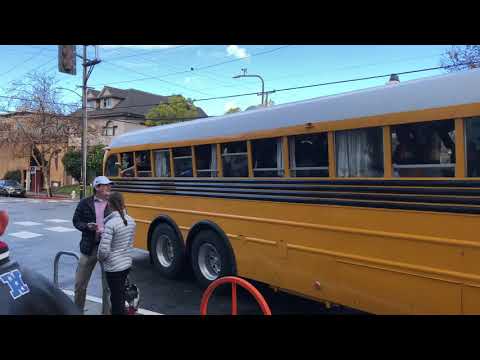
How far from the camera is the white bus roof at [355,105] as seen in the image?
372cm

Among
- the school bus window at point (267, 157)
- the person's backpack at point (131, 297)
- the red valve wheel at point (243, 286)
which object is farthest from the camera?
the school bus window at point (267, 157)

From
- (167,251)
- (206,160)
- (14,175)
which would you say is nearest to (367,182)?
(206,160)

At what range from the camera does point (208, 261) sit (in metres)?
6.57

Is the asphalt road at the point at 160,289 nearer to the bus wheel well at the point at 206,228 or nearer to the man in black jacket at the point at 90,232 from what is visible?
the bus wheel well at the point at 206,228

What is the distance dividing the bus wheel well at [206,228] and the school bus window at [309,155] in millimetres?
1507

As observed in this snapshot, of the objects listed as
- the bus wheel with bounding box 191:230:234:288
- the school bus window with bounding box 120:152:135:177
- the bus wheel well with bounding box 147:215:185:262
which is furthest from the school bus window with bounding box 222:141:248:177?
the school bus window with bounding box 120:152:135:177

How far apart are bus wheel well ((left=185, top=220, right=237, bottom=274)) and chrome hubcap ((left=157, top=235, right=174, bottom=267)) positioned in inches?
30.4

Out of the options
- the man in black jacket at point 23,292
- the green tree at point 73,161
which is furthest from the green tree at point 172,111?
Answer: the man in black jacket at point 23,292

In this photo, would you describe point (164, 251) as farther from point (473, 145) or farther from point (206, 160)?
point (473, 145)

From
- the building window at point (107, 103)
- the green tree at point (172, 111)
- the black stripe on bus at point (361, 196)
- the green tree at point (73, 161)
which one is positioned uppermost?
the building window at point (107, 103)

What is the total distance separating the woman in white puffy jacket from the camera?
433 cm

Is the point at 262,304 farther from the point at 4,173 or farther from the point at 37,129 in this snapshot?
the point at 4,173
